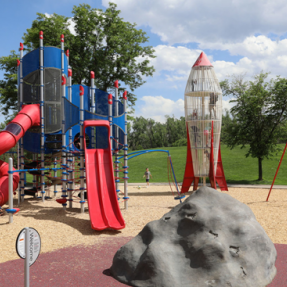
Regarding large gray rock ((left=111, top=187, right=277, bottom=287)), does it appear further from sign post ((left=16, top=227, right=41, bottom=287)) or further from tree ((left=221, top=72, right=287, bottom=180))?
tree ((left=221, top=72, right=287, bottom=180))

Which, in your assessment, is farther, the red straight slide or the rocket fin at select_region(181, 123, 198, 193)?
the rocket fin at select_region(181, 123, 198, 193)

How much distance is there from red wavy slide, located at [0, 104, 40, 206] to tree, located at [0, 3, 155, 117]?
35.5ft

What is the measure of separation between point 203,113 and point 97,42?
1361 cm

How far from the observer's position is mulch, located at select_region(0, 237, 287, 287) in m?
4.91

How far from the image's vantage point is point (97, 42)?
24203 mm

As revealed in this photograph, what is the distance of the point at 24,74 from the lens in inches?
544

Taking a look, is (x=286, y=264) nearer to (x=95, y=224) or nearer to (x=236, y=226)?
(x=236, y=226)

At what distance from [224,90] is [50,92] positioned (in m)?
14.9

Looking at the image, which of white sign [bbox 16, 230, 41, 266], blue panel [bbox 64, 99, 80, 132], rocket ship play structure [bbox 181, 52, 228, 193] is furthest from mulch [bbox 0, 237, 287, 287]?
rocket ship play structure [bbox 181, 52, 228, 193]

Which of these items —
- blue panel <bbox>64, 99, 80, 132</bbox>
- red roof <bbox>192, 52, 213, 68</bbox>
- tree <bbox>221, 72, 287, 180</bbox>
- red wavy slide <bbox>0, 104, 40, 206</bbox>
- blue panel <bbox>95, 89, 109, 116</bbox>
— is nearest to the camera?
blue panel <bbox>64, 99, 80, 132</bbox>

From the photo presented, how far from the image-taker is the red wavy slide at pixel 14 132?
11367mm

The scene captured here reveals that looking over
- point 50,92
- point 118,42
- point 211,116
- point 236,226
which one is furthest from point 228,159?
point 236,226

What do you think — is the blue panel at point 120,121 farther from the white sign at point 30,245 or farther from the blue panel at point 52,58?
the white sign at point 30,245

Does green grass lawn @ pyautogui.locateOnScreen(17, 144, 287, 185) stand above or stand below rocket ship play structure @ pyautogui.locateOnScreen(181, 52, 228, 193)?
below
